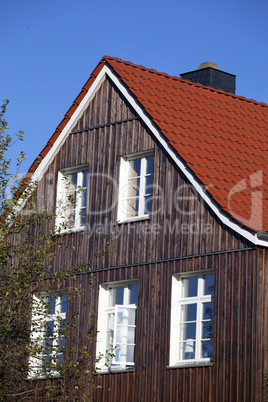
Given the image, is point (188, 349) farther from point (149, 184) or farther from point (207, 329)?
point (149, 184)

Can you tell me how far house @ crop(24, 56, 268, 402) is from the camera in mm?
17891

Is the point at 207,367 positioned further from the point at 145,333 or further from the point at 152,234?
the point at 152,234

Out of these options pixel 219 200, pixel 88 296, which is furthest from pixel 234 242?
pixel 88 296

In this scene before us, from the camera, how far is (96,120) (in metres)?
22.8

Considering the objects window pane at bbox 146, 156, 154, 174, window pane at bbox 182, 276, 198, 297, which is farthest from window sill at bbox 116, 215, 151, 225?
window pane at bbox 182, 276, 198, 297

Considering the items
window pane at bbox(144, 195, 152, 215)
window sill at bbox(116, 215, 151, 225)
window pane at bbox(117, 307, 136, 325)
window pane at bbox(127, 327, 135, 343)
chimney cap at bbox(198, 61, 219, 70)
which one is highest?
chimney cap at bbox(198, 61, 219, 70)

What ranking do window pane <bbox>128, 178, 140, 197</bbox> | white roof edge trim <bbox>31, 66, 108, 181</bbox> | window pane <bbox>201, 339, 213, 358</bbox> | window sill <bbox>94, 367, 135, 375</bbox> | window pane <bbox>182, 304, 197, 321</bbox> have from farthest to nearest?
white roof edge trim <bbox>31, 66, 108, 181</bbox>
window pane <bbox>128, 178, 140, 197</bbox>
window sill <bbox>94, 367, 135, 375</bbox>
window pane <bbox>182, 304, 197, 321</bbox>
window pane <bbox>201, 339, 213, 358</bbox>

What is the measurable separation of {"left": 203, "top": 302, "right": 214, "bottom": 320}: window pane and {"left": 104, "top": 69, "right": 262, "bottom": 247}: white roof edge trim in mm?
1764

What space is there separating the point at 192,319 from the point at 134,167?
4.43 metres

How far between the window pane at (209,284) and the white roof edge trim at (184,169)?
1339mm

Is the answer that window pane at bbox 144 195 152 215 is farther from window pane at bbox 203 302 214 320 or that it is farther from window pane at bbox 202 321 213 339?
window pane at bbox 202 321 213 339

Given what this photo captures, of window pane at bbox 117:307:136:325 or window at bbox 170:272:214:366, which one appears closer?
window at bbox 170:272:214:366

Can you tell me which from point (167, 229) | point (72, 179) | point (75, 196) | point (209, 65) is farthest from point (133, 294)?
point (209, 65)

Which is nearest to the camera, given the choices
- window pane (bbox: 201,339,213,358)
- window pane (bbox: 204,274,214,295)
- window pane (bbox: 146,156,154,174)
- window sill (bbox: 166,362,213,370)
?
window sill (bbox: 166,362,213,370)
